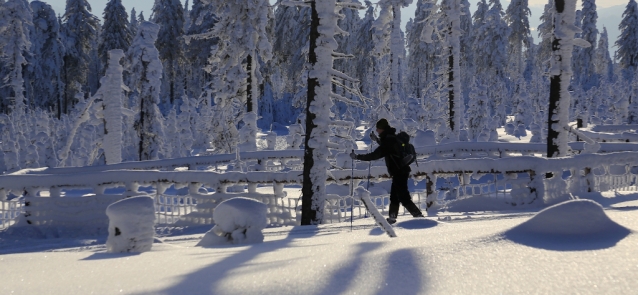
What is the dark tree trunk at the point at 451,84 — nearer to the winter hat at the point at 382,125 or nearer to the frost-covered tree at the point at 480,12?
the winter hat at the point at 382,125

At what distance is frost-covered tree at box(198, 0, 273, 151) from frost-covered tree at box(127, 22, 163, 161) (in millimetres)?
3532

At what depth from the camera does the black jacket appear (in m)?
7.66

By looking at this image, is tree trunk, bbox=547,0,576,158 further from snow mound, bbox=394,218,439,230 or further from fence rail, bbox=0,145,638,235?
snow mound, bbox=394,218,439,230


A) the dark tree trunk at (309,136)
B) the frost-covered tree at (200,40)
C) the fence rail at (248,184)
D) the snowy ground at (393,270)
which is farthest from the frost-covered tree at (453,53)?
the frost-covered tree at (200,40)

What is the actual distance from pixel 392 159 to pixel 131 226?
→ 4254 mm

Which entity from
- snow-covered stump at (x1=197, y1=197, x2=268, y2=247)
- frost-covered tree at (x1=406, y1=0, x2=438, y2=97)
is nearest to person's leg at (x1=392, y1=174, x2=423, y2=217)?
snow-covered stump at (x1=197, y1=197, x2=268, y2=247)

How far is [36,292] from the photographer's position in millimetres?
2855

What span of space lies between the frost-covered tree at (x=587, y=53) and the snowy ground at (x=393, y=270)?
66.5 meters

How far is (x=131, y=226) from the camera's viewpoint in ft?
16.5

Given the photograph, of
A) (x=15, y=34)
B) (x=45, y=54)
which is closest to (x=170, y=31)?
(x=45, y=54)

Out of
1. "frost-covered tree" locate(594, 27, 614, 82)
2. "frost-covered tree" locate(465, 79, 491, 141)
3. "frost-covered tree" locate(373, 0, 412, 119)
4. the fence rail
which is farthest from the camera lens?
"frost-covered tree" locate(594, 27, 614, 82)

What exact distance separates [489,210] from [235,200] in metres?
6.02

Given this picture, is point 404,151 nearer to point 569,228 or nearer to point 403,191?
point 403,191

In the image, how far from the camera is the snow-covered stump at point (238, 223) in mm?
5723
